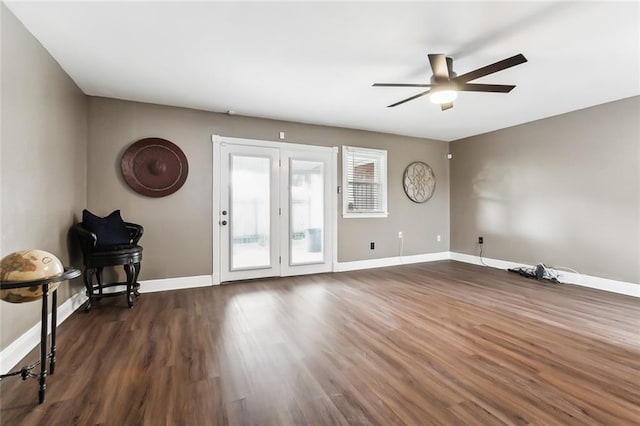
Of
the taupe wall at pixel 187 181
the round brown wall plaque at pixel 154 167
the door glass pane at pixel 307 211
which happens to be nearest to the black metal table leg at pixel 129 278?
the taupe wall at pixel 187 181

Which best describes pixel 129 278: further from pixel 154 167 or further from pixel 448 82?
pixel 448 82

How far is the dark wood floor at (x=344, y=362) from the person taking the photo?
1555mm

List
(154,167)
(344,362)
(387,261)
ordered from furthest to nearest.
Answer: (387,261), (154,167), (344,362)

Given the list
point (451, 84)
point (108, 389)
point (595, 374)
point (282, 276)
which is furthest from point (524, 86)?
point (108, 389)

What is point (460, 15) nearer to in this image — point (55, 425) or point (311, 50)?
point (311, 50)

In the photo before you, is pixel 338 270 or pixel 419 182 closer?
pixel 338 270

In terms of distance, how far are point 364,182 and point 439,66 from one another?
2.95m

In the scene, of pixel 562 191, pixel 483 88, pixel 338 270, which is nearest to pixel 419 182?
pixel 562 191

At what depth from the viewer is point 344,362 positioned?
2070mm

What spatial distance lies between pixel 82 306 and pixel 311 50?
141 inches

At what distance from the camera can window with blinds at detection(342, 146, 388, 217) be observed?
5156 mm

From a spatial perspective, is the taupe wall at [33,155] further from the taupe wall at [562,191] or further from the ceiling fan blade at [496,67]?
the taupe wall at [562,191]

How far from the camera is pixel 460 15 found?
2.14m

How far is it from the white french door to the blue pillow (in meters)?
1.12
